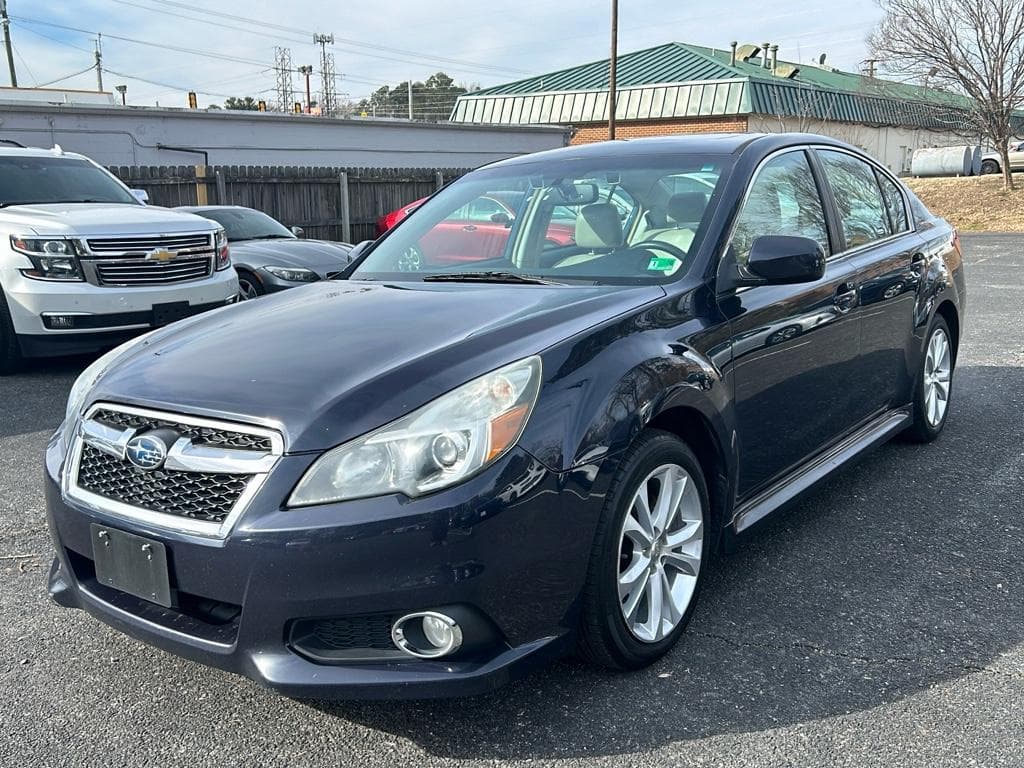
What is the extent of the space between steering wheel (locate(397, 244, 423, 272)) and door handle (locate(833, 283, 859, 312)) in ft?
5.58

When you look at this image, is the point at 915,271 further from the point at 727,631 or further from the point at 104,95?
the point at 104,95

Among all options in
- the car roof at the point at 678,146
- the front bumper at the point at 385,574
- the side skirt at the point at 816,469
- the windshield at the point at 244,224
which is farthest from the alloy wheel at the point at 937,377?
the windshield at the point at 244,224

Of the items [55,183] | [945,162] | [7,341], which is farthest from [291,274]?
[945,162]

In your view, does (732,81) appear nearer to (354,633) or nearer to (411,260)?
(411,260)

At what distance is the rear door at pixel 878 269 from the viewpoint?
4.20 metres

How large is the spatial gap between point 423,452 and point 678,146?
2.13m

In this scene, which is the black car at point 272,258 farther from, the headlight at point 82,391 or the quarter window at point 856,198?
the headlight at point 82,391

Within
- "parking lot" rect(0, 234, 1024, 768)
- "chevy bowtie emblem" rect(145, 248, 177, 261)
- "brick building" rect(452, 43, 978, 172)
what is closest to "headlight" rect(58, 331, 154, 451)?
"parking lot" rect(0, 234, 1024, 768)

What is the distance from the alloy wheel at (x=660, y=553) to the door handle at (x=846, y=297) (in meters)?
1.35

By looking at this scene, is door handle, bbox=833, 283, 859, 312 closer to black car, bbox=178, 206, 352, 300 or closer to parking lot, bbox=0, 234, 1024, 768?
parking lot, bbox=0, 234, 1024, 768

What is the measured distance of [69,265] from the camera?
7098mm

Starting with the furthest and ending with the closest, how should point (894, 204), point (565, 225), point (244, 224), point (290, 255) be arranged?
point (244, 224)
point (290, 255)
point (894, 204)
point (565, 225)

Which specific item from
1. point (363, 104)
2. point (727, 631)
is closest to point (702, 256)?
point (727, 631)

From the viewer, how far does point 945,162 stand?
120ft
